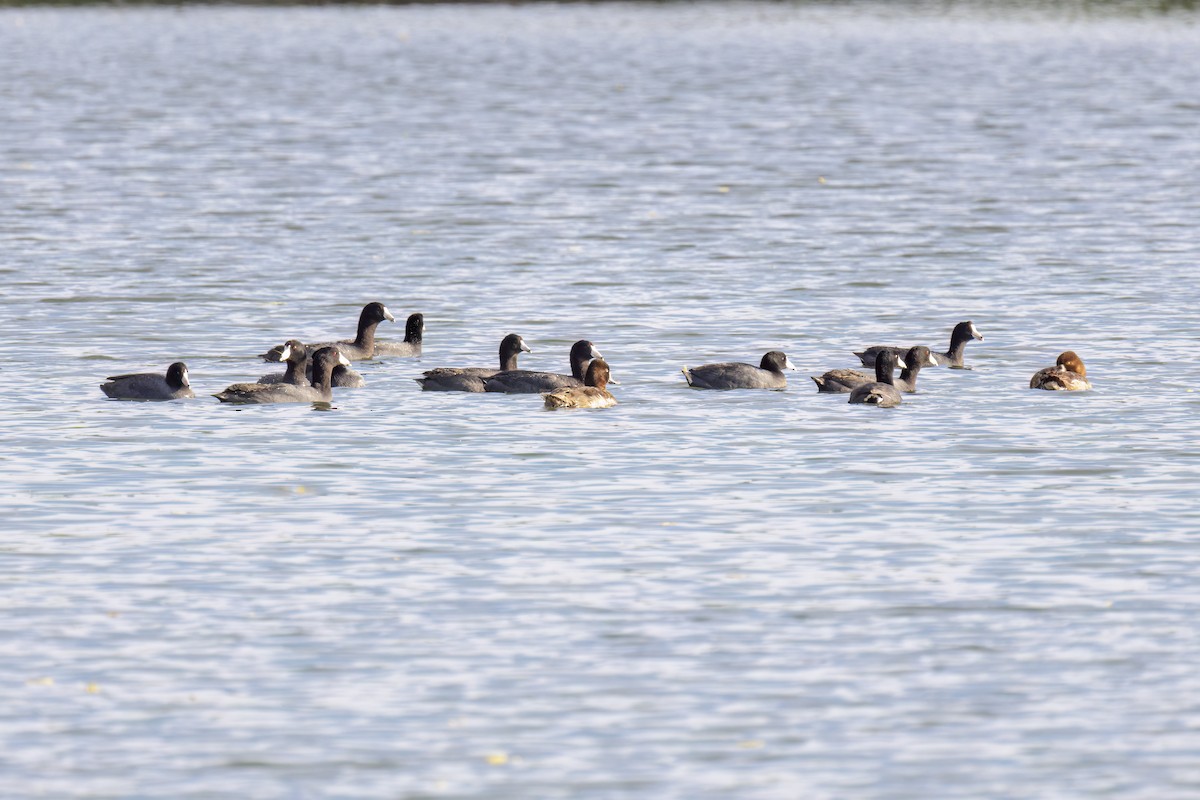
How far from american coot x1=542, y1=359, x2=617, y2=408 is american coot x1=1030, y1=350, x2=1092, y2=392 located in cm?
479

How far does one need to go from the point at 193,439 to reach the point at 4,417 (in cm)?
246

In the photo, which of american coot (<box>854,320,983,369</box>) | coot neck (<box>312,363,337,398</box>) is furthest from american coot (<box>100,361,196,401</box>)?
american coot (<box>854,320,983,369</box>)

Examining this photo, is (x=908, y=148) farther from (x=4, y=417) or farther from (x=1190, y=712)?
(x=1190, y=712)

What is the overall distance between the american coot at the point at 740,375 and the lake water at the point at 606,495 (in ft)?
0.76

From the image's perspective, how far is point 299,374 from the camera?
25.8 m

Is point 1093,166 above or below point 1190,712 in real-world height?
above

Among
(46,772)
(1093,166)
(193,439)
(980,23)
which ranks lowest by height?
(46,772)

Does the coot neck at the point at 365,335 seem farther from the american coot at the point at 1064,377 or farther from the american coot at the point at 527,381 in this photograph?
the american coot at the point at 1064,377

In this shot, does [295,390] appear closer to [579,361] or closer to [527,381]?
[527,381]

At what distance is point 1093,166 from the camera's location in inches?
2034

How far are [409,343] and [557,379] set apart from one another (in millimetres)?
4214

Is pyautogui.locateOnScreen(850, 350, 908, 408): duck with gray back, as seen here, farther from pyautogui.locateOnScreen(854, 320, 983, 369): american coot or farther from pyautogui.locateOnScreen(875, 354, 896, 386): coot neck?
pyautogui.locateOnScreen(854, 320, 983, 369): american coot

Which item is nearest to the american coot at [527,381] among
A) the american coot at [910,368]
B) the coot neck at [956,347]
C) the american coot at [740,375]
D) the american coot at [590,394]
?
the american coot at [590,394]

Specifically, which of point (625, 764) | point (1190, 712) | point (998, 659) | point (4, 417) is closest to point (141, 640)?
point (625, 764)
